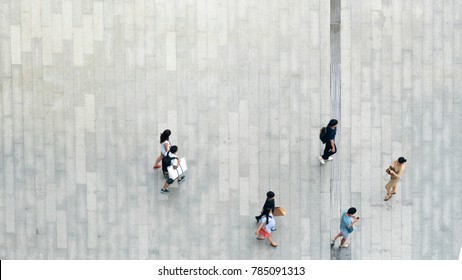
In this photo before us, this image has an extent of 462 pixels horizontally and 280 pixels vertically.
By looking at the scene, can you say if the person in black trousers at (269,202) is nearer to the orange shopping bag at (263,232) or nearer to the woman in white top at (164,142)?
the orange shopping bag at (263,232)

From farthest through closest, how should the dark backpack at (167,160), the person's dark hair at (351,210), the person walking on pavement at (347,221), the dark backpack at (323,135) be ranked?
the dark backpack at (323,135) → the dark backpack at (167,160) → the person walking on pavement at (347,221) → the person's dark hair at (351,210)

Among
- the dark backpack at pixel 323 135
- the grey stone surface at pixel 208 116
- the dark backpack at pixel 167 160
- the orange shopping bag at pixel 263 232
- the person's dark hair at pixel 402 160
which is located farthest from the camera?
the grey stone surface at pixel 208 116

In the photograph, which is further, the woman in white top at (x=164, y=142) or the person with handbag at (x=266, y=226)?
the person with handbag at (x=266, y=226)

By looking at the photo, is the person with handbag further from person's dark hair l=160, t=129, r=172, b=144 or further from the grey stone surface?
person's dark hair l=160, t=129, r=172, b=144

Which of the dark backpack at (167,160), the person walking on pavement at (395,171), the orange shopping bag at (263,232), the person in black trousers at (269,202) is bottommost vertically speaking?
the orange shopping bag at (263,232)

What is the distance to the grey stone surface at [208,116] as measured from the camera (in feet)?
52.4

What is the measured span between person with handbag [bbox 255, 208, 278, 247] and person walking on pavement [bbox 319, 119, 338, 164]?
1.92 meters

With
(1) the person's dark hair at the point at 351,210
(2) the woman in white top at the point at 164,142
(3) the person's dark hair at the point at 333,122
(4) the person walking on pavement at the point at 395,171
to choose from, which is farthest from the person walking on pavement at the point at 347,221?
(2) the woman in white top at the point at 164,142

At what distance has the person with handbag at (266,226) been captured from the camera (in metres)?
15.3

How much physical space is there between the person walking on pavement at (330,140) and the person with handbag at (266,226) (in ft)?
6.30

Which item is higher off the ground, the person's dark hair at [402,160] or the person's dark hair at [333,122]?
the person's dark hair at [333,122]

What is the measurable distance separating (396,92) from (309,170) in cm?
284

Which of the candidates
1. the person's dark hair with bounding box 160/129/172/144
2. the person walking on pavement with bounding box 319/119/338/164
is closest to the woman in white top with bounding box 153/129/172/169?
the person's dark hair with bounding box 160/129/172/144

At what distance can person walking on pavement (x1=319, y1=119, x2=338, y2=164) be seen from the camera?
14.8 metres
